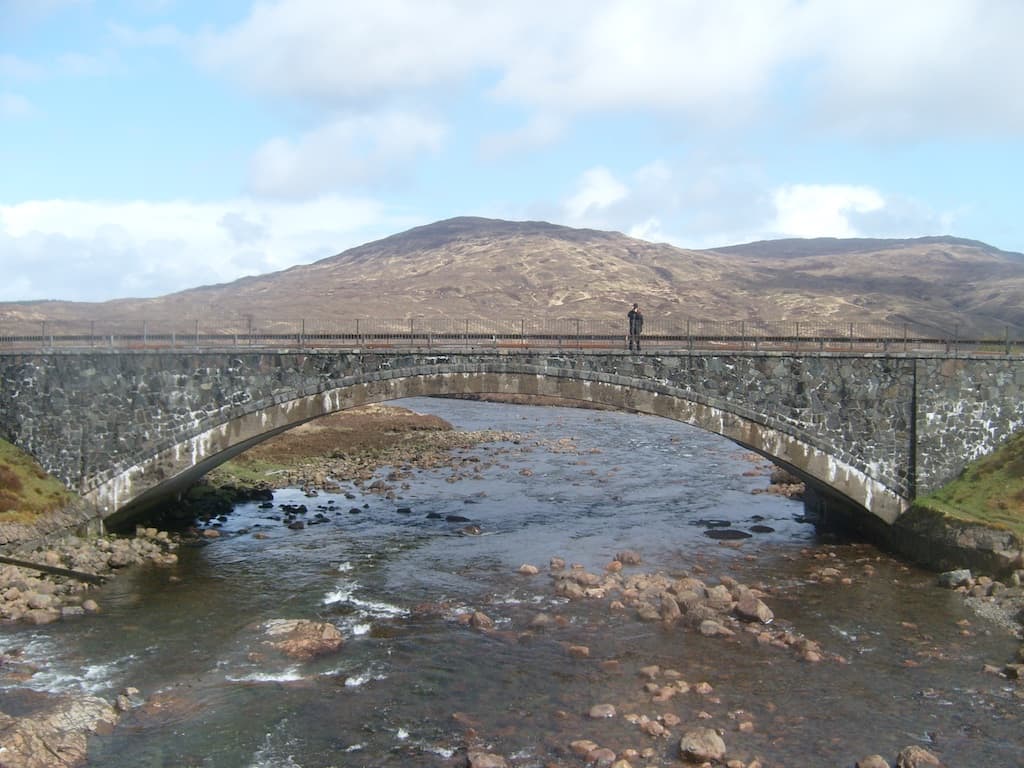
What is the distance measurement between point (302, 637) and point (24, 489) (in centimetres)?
1390

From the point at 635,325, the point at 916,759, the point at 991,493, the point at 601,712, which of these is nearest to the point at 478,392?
the point at 635,325

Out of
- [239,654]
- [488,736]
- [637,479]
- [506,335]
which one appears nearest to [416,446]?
[637,479]

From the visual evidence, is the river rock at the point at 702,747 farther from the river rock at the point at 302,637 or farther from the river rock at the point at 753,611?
the river rock at the point at 302,637

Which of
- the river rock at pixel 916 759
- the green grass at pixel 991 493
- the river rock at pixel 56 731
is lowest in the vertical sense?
the river rock at pixel 916 759

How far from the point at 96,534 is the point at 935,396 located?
3042cm

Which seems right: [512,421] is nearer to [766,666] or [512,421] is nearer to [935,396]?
[935,396]

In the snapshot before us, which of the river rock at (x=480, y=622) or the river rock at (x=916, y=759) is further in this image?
the river rock at (x=480, y=622)

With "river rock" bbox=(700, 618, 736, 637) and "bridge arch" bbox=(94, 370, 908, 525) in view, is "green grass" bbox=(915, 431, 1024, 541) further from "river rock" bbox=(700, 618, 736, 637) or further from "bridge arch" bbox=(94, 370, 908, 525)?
"river rock" bbox=(700, 618, 736, 637)

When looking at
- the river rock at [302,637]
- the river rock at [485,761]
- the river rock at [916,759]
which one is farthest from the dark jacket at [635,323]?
the river rock at [485,761]

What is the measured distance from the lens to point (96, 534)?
3234 cm

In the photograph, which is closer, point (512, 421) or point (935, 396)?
point (935, 396)

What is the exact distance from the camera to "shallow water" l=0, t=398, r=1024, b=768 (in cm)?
1841

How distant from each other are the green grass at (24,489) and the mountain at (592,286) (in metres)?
72.4

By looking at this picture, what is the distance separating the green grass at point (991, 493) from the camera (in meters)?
28.8
